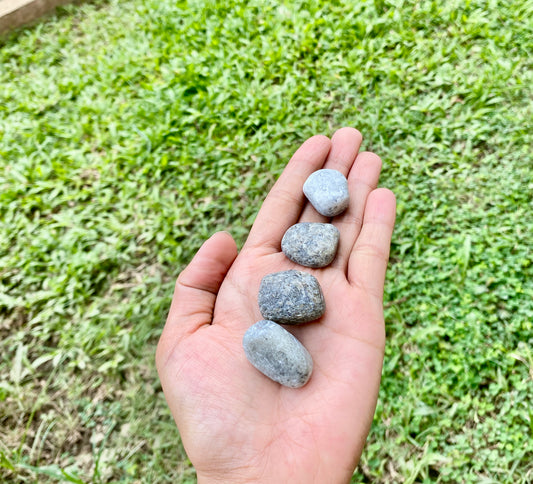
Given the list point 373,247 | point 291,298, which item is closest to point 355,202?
point 373,247

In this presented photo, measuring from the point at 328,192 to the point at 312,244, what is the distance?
0.31 m

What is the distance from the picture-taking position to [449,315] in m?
2.47

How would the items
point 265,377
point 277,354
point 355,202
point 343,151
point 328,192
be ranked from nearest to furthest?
point 277,354 < point 265,377 < point 328,192 < point 355,202 < point 343,151

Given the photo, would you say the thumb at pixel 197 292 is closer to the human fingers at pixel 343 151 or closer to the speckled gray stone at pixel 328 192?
the speckled gray stone at pixel 328 192

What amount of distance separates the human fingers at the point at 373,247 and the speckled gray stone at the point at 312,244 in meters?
0.12

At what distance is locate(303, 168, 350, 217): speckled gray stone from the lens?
7.17 ft

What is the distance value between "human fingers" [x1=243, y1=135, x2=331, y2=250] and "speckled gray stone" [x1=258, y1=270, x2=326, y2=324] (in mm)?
366

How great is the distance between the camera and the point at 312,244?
6.78 feet

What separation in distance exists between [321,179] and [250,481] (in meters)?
1.42

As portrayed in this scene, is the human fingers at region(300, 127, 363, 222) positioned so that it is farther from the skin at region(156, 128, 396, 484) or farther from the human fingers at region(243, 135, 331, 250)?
the skin at region(156, 128, 396, 484)

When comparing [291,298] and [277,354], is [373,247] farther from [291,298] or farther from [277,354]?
[277,354]

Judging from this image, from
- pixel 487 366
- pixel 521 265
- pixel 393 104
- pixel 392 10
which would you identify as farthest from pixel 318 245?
pixel 392 10

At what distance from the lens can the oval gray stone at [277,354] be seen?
5.68 feet

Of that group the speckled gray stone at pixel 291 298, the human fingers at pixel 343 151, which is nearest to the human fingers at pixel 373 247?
the speckled gray stone at pixel 291 298
